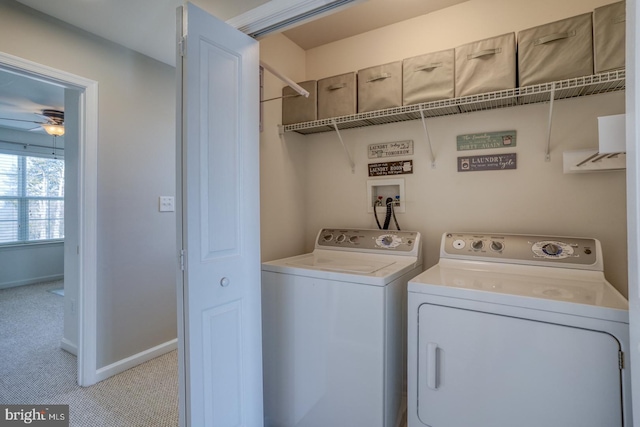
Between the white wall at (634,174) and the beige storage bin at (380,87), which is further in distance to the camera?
the beige storage bin at (380,87)

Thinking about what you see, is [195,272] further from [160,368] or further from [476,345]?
[160,368]

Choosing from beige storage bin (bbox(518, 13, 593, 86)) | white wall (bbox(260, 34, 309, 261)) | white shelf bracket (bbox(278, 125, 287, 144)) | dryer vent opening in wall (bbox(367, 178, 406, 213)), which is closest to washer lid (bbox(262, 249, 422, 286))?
white wall (bbox(260, 34, 309, 261))

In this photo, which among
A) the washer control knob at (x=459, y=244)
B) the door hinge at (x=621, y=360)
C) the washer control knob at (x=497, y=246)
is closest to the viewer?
the door hinge at (x=621, y=360)

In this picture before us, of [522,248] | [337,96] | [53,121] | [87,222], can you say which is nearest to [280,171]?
[337,96]

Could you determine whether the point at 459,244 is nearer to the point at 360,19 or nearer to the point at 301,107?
the point at 301,107

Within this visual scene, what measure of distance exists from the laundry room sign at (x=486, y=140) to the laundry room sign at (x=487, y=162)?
0.06 m

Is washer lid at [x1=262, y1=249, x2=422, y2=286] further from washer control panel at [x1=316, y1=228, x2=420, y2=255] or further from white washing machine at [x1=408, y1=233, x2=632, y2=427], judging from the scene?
white washing machine at [x1=408, y1=233, x2=632, y2=427]

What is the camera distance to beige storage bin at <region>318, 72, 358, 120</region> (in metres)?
1.96

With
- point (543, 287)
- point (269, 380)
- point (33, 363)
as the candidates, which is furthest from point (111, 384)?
point (543, 287)

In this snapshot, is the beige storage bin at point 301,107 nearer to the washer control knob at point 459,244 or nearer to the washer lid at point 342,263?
the washer lid at point 342,263

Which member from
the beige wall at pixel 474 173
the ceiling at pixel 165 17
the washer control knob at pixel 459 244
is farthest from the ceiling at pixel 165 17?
the washer control knob at pixel 459 244

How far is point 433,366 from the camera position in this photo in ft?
4.17

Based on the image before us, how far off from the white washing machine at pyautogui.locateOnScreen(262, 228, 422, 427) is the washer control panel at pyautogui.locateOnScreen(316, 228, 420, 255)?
0.08 m

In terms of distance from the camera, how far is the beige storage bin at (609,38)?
1.31m
